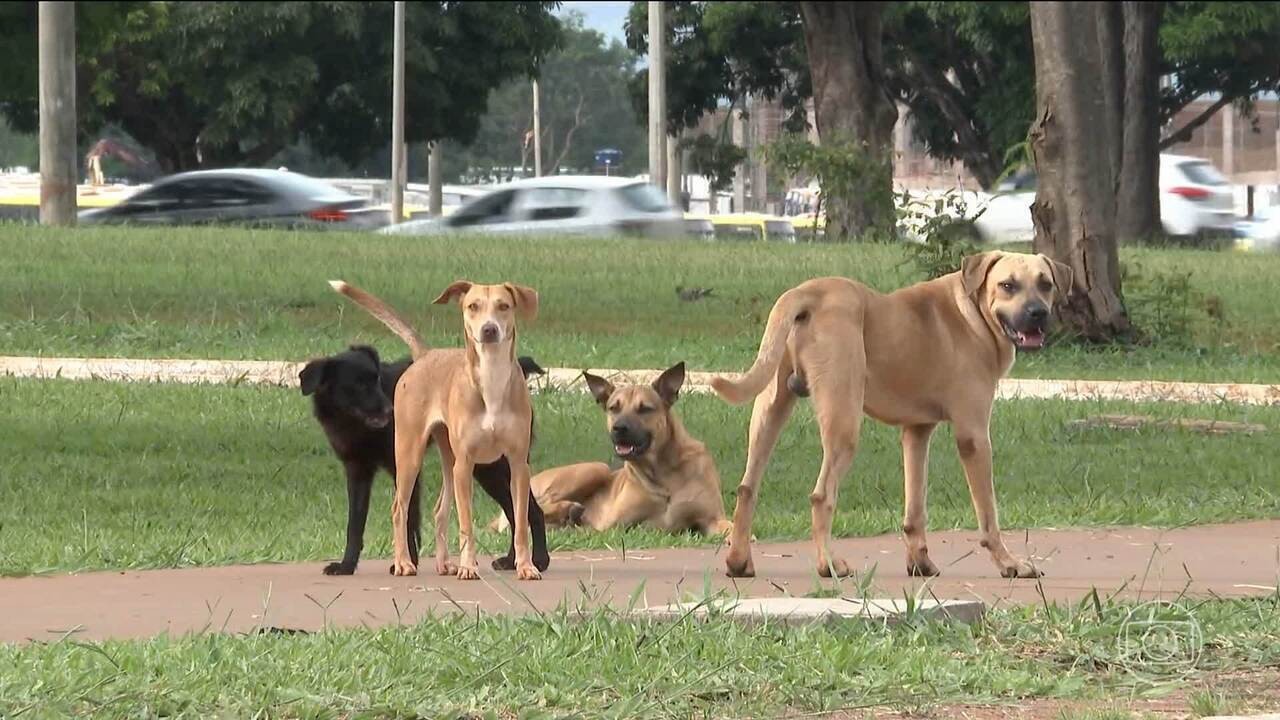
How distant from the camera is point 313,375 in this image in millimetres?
9312

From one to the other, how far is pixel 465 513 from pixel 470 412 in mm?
385

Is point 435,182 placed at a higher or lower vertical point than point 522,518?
higher

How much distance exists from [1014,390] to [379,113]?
39010mm

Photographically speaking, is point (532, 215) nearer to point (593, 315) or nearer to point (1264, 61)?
point (593, 315)

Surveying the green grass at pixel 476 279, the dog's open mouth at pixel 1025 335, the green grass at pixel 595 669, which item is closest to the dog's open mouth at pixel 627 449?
the dog's open mouth at pixel 1025 335

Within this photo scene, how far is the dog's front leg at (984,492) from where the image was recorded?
355 inches

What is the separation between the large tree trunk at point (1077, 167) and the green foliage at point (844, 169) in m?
8.99

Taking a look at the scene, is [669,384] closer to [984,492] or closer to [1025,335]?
[984,492]

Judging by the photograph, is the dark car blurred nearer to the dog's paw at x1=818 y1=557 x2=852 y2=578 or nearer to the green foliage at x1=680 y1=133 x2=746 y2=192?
the green foliage at x1=680 y1=133 x2=746 y2=192

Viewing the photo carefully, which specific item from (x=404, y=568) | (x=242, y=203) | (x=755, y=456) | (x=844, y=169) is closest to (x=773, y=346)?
(x=755, y=456)

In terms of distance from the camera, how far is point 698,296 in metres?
24.0

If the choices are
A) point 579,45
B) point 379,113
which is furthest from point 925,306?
point 579,45

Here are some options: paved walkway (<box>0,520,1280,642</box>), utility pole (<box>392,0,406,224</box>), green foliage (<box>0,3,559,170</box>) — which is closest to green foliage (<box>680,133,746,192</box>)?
green foliage (<box>0,3,559,170</box>)

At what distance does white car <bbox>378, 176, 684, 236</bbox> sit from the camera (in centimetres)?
3506
